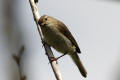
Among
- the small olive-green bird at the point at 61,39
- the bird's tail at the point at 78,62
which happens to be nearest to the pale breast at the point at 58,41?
the small olive-green bird at the point at 61,39

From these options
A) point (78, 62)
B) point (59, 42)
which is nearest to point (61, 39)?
point (59, 42)

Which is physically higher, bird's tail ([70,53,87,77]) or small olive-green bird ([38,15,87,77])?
small olive-green bird ([38,15,87,77])

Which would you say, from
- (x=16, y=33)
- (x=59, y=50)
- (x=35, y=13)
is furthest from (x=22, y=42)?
(x=59, y=50)

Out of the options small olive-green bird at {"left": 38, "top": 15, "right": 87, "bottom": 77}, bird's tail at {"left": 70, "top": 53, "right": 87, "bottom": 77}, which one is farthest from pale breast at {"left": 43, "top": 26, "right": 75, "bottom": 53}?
bird's tail at {"left": 70, "top": 53, "right": 87, "bottom": 77}

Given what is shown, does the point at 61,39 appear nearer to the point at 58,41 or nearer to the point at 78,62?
the point at 58,41

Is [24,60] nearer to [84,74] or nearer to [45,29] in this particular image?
[45,29]

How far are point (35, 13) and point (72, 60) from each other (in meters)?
1.70

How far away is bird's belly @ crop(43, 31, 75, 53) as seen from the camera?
3674 millimetres

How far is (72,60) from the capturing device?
Answer: 424 centimetres

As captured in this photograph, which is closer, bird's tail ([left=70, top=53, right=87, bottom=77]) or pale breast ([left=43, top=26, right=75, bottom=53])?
pale breast ([left=43, top=26, right=75, bottom=53])

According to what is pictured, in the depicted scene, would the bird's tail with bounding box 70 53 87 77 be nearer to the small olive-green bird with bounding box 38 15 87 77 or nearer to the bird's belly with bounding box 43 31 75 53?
the small olive-green bird with bounding box 38 15 87 77

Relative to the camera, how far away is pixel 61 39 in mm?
3938

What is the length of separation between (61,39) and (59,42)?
0.25 feet

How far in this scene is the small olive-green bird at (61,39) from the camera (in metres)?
3.70
